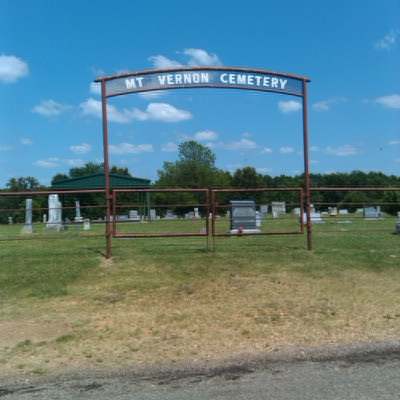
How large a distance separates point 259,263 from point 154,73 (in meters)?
4.52

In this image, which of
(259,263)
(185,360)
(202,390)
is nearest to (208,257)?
(259,263)

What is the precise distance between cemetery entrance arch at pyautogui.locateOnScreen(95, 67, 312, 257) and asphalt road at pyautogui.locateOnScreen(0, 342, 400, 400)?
18.4 ft

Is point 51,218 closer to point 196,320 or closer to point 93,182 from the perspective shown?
point 196,320

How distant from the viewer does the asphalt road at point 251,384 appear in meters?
4.63

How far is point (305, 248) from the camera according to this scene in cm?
1196

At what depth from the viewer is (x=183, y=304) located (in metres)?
7.83

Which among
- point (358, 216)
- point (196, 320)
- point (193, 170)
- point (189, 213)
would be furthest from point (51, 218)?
point (193, 170)

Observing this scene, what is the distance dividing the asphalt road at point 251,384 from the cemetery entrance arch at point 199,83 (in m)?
5.59

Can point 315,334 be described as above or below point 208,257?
below

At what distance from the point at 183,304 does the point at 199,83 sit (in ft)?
17.0

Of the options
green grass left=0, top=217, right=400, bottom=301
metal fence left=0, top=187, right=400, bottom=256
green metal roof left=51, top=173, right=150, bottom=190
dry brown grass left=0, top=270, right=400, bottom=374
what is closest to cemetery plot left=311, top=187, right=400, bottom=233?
metal fence left=0, top=187, right=400, bottom=256

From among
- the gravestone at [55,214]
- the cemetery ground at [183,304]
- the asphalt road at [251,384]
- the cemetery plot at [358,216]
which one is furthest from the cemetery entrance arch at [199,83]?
the gravestone at [55,214]

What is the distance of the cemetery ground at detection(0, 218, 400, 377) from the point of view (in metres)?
6.21

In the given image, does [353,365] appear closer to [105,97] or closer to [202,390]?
[202,390]
